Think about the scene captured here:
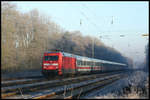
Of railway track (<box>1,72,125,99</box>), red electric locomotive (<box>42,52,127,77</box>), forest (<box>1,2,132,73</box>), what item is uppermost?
forest (<box>1,2,132,73</box>)

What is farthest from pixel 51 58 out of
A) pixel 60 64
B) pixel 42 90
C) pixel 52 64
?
pixel 42 90

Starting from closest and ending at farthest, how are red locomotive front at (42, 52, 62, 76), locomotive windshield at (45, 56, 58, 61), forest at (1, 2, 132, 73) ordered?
1. red locomotive front at (42, 52, 62, 76)
2. locomotive windshield at (45, 56, 58, 61)
3. forest at (1, 2, 132, 73)

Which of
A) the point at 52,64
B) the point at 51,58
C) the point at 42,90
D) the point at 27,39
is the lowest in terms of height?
the point at 42,90

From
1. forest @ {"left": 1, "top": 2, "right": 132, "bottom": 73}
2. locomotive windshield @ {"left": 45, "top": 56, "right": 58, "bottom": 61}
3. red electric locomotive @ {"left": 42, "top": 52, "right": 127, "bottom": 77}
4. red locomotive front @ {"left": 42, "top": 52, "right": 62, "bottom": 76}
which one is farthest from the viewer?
forest @ {"left": 1, "top": 2, "right": 132, "bottom": 73}

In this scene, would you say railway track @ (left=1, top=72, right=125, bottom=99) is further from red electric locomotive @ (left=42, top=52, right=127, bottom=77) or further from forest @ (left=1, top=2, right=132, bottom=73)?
forest @ (left=1, top=2, right=132, bottom=73)

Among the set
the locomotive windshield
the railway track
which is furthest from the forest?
the railway track

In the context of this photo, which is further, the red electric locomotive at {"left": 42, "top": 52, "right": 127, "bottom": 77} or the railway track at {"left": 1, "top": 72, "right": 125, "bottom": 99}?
the red electric locomotive at {"left": 42, "top": 52, "right": 127, "bottom": 77}

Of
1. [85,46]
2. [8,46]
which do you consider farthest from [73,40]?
[8,46]

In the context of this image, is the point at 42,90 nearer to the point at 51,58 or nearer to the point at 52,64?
the point at 52,64

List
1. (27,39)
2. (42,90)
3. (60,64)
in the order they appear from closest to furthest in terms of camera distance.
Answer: (42,90), (60,64), (27,39)

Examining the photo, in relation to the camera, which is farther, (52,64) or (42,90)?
(52,64)

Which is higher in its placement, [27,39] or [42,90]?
[27,39]

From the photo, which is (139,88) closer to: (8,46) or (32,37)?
(8,46)

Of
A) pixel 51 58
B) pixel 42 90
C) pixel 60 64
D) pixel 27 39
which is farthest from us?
pixel 27 39
